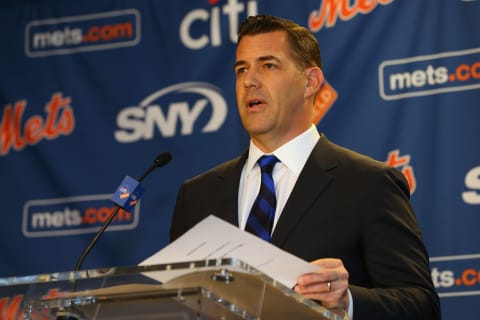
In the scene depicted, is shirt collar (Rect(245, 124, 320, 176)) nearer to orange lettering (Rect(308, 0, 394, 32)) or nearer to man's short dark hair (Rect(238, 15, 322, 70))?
man's short dark hair (Rect(238, 15, 322, 70))

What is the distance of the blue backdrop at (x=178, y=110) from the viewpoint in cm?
385

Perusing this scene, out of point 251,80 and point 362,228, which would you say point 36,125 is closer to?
point 251,80

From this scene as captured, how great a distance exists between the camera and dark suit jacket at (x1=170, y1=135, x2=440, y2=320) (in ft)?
8.19

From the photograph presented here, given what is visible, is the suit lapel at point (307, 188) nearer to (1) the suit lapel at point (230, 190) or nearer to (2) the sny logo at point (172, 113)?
(1) the suit lapel at point (230, 190)

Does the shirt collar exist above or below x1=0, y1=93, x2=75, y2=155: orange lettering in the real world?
below

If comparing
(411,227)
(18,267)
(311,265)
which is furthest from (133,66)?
(311,265)

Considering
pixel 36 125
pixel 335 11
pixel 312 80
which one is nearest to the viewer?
pixel 312 80

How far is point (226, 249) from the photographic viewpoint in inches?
73.5

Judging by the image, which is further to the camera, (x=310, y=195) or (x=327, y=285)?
(x=310, y=195)

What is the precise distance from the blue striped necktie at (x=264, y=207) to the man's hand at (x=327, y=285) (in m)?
0.60

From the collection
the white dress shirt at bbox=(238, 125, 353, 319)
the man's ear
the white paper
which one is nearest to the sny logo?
the man's ear

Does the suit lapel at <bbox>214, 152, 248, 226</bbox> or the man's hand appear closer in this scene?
the man's hand

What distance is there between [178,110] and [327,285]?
252cm

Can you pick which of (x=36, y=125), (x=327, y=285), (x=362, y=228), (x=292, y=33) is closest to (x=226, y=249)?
(x=327, y=285)
